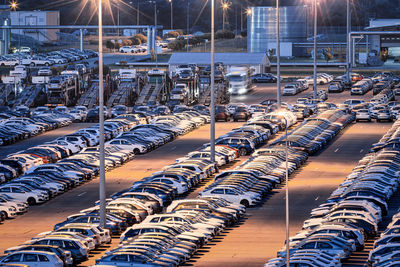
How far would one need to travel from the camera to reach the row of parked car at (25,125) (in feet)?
279

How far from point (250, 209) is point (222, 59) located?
257 feet

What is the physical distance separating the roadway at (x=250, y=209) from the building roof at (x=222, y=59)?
43089 millimetres

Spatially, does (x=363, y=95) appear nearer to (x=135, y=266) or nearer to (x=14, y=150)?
(x=14, y=150)

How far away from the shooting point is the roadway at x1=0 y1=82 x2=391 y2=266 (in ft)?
149

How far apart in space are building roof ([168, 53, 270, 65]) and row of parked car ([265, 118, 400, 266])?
225 feet

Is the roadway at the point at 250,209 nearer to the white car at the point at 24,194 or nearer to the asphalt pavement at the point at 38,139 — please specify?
the white car at the point at 24,194

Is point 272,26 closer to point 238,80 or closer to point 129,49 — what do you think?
point 129,49

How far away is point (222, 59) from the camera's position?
13238 cm

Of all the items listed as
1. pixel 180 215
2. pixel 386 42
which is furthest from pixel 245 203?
pixel 386 42

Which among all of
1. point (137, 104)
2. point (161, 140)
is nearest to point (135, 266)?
point (161, 140)

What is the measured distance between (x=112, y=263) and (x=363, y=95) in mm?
81087

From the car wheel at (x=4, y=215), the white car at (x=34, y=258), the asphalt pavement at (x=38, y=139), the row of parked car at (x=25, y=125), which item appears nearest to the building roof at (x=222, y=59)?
the row of parked car at (x=25, y=125)

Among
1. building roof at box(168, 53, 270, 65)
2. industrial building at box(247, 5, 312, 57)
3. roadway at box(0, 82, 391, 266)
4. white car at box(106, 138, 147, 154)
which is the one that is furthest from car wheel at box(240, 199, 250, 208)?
industrial building at box(247, 5, 312, 57)

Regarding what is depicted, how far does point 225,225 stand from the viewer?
1969 inches
